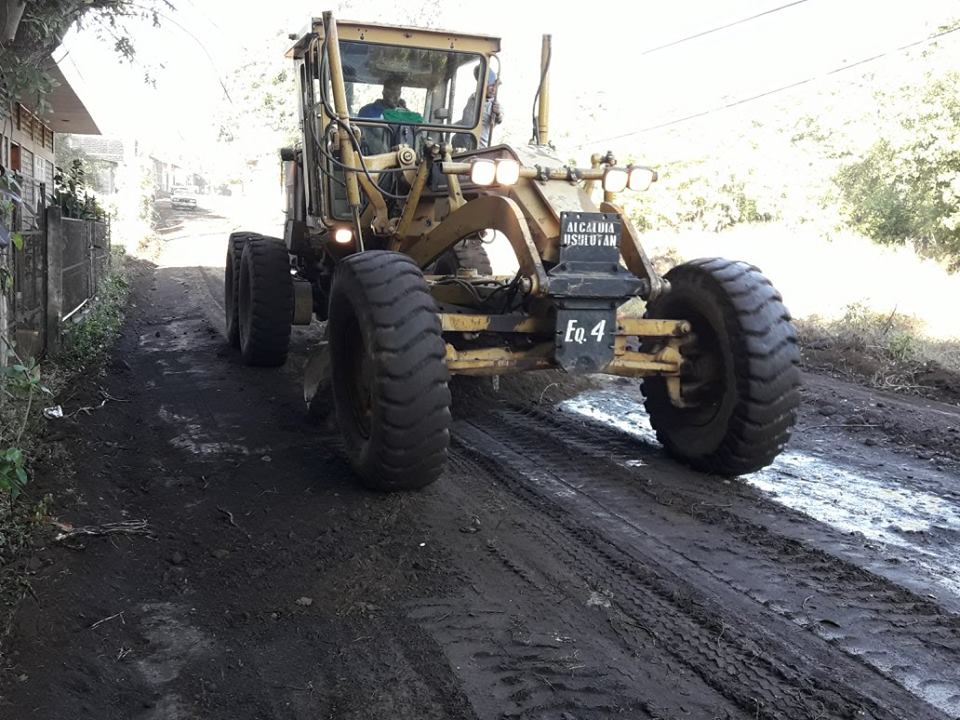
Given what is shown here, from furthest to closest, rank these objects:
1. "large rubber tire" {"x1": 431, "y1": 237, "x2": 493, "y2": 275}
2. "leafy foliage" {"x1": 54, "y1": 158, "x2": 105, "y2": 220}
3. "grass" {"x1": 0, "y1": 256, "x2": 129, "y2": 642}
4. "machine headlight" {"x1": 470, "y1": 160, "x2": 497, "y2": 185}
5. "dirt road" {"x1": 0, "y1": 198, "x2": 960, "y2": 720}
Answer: "leafy foliage" {"x1": 54, "y1": 158, "x2": 105, "y2": 220}
"large rubber tire" {"x1": 431, "y1": 237, "x2": 493, "y2": 275}
"machine headlight" {"x1": 470, "y1": 160, "x2": 497, "y2": 185}
"grass" {"x1": 0, "y1": 256, "x2": 129, "y2": 642}
"dirt road" {"x1": 0, "y1": 198, "x2": 960, "y2": 720}

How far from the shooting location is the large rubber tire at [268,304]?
819 cm

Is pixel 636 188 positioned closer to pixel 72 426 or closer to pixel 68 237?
pixel 72 426

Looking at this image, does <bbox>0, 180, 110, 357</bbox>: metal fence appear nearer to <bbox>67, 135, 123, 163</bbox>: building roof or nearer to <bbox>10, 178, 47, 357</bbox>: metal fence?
<bbox>10, 178, 47, 357</bbox>: metal fence

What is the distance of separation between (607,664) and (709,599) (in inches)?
29.5

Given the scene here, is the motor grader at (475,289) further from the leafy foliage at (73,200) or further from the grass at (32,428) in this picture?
the leafy foliage at (73,200)

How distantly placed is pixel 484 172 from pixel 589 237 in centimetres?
70

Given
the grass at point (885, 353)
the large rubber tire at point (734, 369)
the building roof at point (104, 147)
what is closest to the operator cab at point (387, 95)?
the large rubber tire at point (734, 369)

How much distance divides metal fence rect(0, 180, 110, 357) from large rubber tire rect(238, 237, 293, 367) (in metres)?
1.72

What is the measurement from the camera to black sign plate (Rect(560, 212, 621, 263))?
16.3 feet

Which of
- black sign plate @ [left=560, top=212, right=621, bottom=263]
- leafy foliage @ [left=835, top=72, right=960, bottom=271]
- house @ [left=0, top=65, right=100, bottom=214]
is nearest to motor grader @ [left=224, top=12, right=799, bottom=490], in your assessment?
black sign plate @ [left=560, top=212, right=621, bottom=263]

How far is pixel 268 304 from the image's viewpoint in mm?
8180

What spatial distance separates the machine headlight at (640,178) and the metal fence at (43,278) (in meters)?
4.10

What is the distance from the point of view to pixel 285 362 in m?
8.77

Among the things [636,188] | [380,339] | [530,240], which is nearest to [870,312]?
[636,188]
